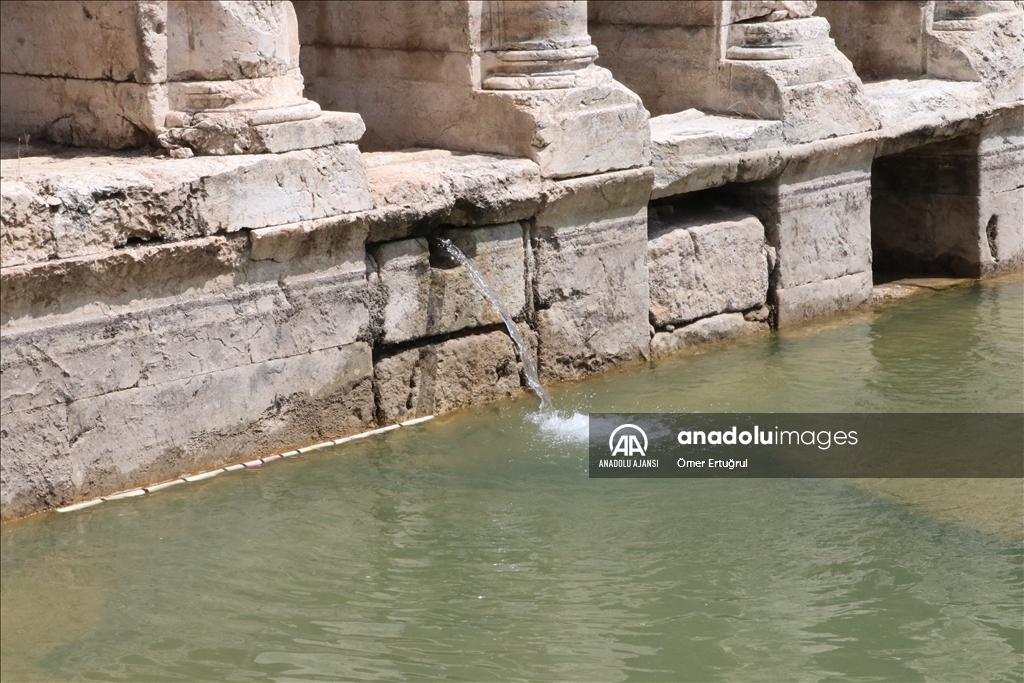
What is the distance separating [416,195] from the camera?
5949mm

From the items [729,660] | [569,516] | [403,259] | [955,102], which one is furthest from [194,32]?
[955,102]

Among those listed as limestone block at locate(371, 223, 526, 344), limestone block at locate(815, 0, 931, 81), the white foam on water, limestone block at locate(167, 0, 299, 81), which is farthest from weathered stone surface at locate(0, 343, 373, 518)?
limestone block at locate(815, 0, 931, 81)

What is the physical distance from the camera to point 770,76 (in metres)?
7.36

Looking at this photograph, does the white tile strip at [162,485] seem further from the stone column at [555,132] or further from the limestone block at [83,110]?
the stone column at [555,132]

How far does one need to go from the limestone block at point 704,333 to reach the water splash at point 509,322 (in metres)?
0.77

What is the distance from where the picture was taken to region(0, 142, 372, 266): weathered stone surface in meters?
4.91

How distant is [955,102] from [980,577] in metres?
4.22

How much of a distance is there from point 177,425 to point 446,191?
4.82 feet

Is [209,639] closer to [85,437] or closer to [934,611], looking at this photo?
[85,437]

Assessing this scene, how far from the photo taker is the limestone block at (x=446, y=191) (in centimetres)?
589

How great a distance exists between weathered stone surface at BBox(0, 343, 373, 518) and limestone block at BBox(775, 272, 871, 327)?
2534 millimetres

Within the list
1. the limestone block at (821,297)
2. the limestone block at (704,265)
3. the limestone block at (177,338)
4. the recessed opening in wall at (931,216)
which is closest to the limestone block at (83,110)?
the limestone block at (177,338)

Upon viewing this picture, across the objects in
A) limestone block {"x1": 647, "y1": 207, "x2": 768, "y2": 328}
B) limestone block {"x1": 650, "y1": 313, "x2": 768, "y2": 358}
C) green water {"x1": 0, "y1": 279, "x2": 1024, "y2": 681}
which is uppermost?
limestone block {"x1": 647, "y1": 207, "x2": 768, "y2": 328}

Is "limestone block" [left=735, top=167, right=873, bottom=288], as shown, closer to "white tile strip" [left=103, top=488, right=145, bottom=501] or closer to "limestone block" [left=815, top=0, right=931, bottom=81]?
"limestone block" [left=815, top=0, right=931, bottom=81]
